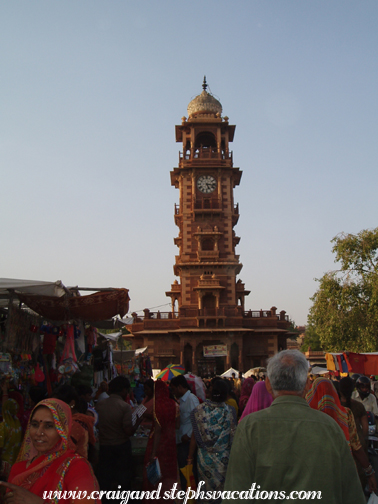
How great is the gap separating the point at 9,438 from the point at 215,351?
26385mm

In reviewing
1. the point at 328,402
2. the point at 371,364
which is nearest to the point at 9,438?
the point at 328,402

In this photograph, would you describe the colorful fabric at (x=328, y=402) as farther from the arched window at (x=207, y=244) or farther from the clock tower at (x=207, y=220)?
the arched window at (x=207, y=244)

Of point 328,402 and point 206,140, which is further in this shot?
point 206,140

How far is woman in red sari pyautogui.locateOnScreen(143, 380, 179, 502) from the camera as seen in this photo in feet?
18.5

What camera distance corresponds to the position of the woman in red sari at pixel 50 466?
8.55ft

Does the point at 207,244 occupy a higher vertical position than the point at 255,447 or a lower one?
higher

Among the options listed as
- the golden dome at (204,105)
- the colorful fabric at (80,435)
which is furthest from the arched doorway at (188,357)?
the colorful fabric at (80,435)

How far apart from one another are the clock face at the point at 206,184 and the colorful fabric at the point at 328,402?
3161 centimetres

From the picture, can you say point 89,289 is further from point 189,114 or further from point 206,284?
point 189,114

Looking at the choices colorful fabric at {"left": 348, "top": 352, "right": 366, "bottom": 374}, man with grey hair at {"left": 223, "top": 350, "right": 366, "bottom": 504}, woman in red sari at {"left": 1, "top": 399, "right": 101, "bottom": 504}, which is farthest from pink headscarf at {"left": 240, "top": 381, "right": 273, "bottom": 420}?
colorful fabric at {"left": 348, "top": 352, "right": 366, "bottom": 374}

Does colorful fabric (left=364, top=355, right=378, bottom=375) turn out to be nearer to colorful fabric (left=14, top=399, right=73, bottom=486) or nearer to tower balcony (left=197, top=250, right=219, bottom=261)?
colorful fabric (left=14, top=399, right=73, bottom=486)

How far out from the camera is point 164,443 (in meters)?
5.68

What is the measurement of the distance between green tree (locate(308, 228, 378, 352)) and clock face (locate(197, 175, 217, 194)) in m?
12.5

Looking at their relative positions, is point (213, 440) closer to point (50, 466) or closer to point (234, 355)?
point (50, 466)
